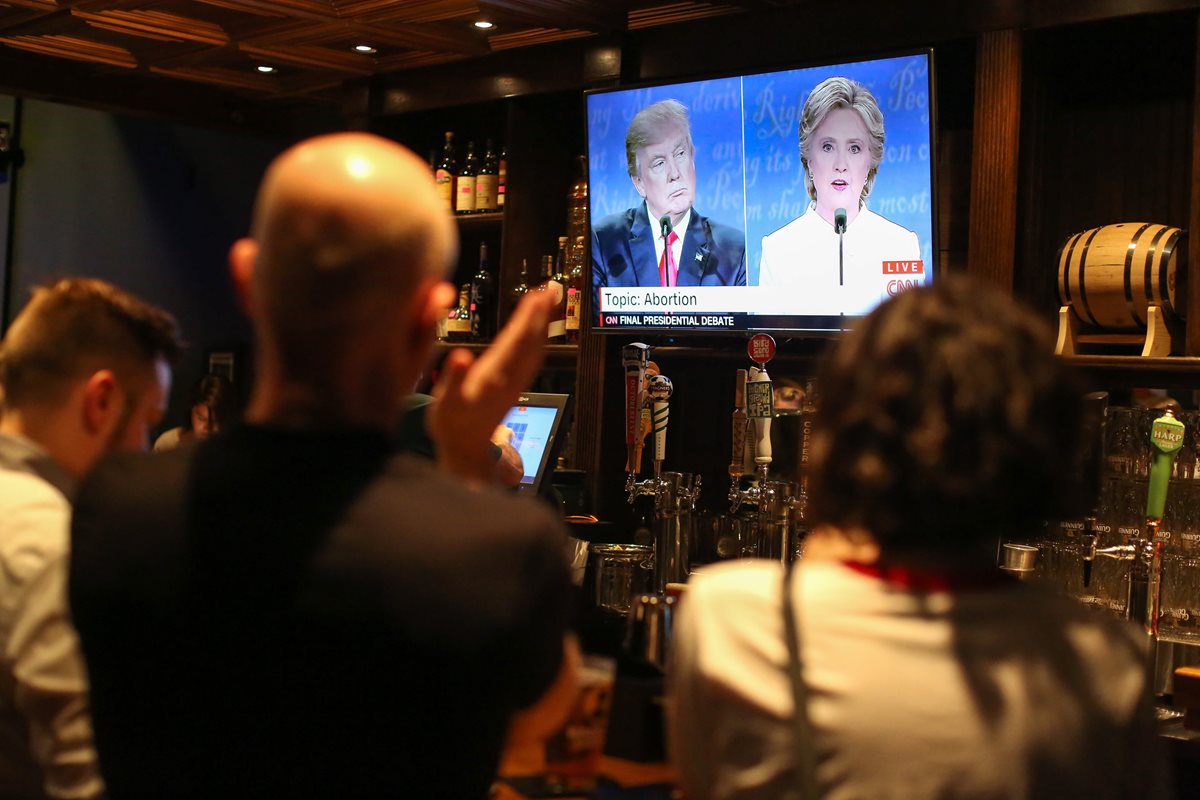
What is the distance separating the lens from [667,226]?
3.92m

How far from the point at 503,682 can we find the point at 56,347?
3.34ft

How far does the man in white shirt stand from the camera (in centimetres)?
151

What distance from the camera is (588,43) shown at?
167 inches

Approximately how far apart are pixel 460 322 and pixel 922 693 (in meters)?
3.83

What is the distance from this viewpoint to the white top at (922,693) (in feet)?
3.53

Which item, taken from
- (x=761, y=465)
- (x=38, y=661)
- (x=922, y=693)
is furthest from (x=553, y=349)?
(x=922, y=693)

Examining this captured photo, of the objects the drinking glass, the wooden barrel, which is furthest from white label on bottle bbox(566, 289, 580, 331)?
the drinking glass

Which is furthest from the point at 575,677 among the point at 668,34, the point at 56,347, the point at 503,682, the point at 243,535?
the point at 668,34

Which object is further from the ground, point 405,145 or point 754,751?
point 405,145

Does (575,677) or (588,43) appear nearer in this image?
(575,677)

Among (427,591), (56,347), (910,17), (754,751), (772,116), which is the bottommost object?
(754,751)

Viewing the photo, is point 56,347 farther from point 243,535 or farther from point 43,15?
point 43,15

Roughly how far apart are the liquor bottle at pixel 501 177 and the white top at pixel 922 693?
3581 mm

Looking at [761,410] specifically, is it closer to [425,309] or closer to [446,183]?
[446,183]
